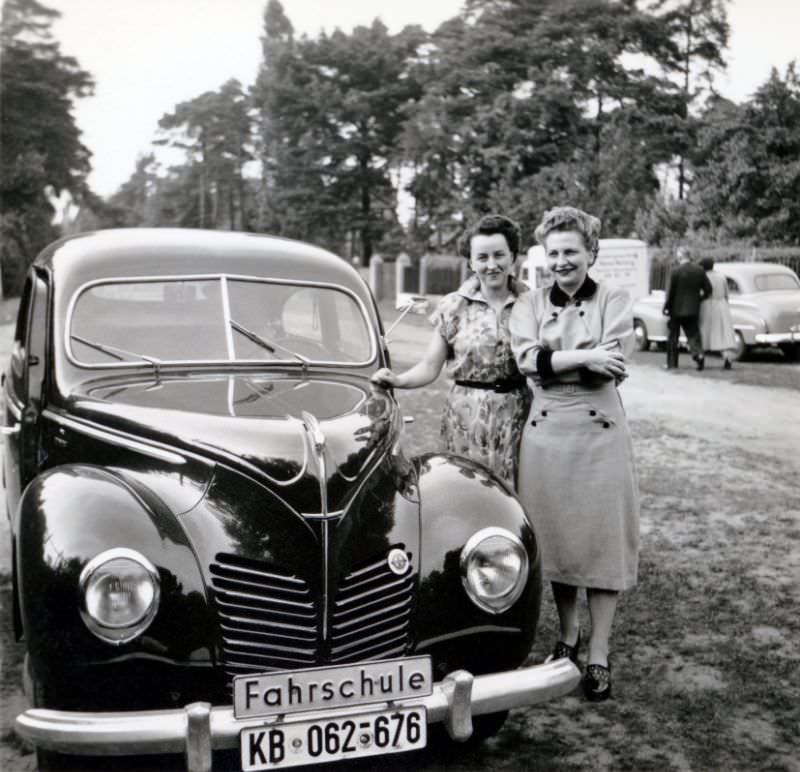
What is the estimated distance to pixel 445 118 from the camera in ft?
92.8

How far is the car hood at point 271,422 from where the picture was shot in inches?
112

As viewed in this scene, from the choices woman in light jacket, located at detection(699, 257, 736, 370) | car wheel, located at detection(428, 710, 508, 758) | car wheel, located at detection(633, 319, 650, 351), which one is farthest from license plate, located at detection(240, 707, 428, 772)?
car wheel, located at detection(633, 319, 650, 351)

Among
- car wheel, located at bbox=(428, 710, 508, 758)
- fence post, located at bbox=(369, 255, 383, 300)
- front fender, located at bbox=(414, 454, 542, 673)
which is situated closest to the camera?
front fender, located at bbox=(414, 454, 542, 673)

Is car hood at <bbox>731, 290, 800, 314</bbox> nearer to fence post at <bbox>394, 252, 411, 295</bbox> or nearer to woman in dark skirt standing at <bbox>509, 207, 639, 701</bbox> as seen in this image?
woman in dark skirt standing at <bbox>509, 207, 639, 701</bbox>

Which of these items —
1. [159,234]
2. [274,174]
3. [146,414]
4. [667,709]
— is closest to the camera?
[146,414]

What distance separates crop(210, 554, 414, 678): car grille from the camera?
265 cm

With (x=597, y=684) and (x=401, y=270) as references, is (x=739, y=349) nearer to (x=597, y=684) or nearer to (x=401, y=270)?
(x=597, y=684)

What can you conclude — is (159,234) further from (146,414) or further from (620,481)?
(620,481)

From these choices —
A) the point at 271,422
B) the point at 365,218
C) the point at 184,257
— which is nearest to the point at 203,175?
the point at 365,218

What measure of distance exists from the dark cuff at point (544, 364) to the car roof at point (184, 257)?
1107mm

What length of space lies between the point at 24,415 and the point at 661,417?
7660 mm

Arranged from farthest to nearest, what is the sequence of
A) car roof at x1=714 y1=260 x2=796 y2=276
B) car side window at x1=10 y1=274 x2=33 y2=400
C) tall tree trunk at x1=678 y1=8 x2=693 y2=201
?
car roof at x1=714 y1=260 x2=796 y2=276, tall tree trunk at x1=678 y1=8 x2=693 y2=201, car side window at x1=10 y1=274 x2=33 y2=400

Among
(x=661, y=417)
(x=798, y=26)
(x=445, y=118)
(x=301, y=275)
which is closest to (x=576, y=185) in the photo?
(x=445, y=118)

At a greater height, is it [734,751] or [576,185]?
[576,185]
